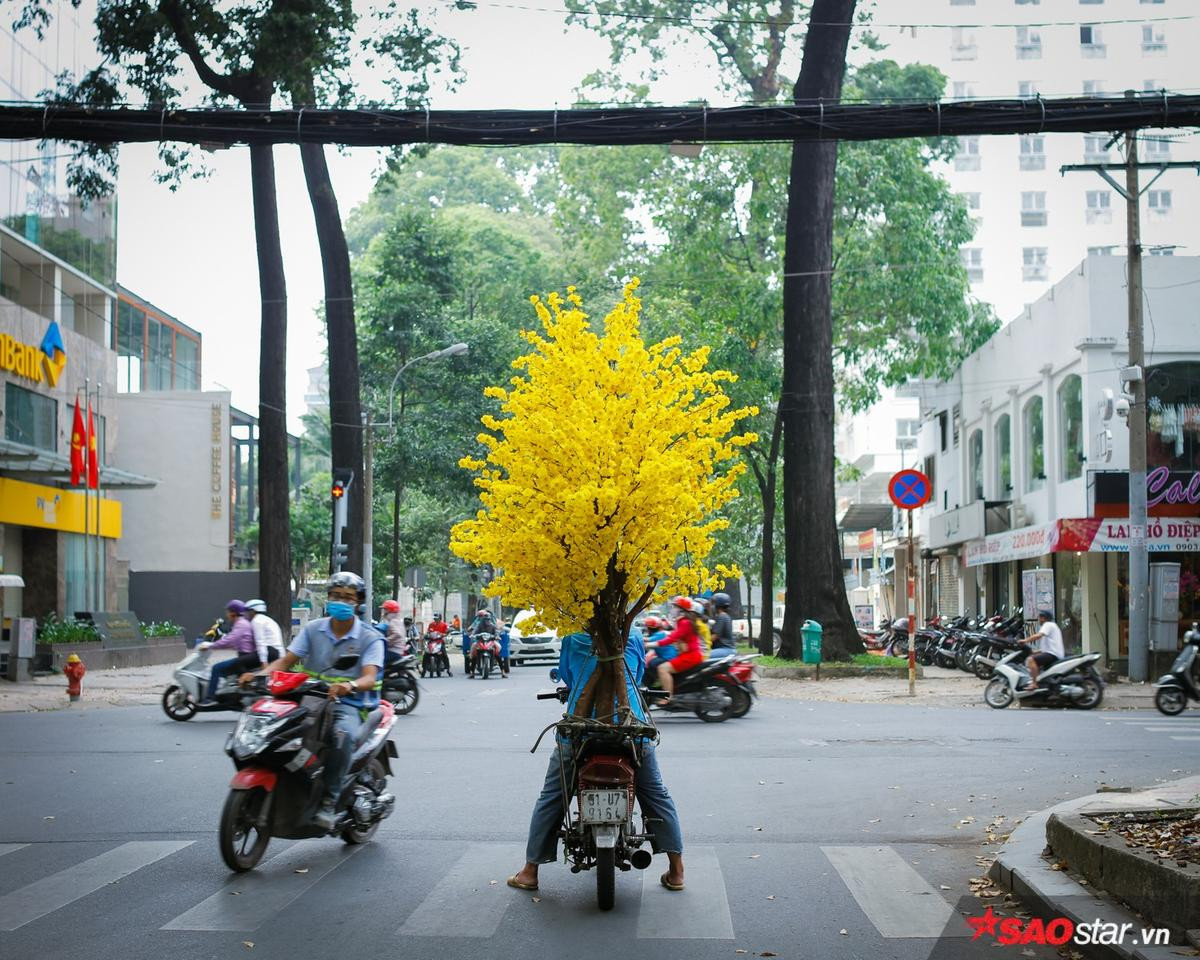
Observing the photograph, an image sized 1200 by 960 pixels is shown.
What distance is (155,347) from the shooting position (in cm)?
7044

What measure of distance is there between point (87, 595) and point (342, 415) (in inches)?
478

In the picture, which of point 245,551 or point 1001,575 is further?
point 245,551

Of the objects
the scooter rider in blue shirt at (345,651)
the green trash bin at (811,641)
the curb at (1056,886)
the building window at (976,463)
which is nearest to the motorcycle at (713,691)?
the green trash bin at (811,641)

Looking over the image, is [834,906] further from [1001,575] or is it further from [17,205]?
[17,205]

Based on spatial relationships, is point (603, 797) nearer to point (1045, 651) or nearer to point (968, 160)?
point (1045, 651)

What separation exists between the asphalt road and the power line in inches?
228

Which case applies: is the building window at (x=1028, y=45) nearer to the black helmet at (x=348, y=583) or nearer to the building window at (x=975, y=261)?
the building window at (x=975, y=261)

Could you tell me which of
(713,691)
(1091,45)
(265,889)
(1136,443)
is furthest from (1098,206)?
(265,889)

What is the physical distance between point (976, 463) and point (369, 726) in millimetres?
35361

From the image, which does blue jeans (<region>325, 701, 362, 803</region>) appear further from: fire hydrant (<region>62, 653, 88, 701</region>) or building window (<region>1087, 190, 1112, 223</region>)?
building window (<region>1087, 190, 1112, 223</region>)

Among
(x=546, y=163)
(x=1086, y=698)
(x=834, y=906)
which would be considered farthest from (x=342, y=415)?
(x=546, y=163)

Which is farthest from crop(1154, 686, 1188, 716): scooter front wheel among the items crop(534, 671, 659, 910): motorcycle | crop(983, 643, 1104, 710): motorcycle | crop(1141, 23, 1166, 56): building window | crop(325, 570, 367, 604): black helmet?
crop(1141, 23, 1166, 56): building window

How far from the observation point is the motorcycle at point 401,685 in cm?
2073

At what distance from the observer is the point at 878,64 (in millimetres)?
45344
